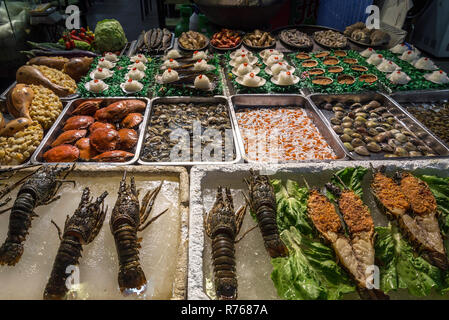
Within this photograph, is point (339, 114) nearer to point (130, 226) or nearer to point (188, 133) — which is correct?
point (188, 133)

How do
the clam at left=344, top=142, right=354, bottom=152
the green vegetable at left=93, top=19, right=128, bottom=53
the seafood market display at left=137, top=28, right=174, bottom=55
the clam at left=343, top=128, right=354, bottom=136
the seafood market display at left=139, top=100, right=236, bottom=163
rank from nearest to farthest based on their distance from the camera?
1. the seafood market display at left=139, top=100, right=236, bottom=163
2. the clam at left=344, top=142, right=354, bottom=152
3. the clam at left=343, top=128, right=354, bottom=136
4. the seafood market display at left=137, top=28, right=174, bottom=55
5. the green vegetable at left=93, top=19, right=128, bottom=53

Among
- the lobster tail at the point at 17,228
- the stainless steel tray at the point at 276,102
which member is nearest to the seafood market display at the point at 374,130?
the stainless steel tray at the point at 276,102

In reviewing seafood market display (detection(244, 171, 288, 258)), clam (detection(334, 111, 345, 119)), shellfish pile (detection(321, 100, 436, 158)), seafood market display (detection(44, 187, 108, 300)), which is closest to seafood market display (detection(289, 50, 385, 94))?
shellfish pile (detection(321, 100, 436, 158))

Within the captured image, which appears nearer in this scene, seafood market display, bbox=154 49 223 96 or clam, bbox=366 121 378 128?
clam, bbox=366 121 378 128

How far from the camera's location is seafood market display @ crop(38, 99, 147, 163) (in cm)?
302

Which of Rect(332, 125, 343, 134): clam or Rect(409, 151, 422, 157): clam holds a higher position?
Rect(332, 125, 343, 134): clam

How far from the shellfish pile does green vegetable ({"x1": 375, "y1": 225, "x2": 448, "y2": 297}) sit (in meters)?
1.24

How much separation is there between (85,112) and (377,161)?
3526mm

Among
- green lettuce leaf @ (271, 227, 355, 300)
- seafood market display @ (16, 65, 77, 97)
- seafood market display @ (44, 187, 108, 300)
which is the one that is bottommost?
green lettuce leaf @ (271, 227, 355, 300)

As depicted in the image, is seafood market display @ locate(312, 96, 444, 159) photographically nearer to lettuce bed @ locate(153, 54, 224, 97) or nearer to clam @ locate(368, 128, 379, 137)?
clam @ locate(368, 128, 379, 137)
